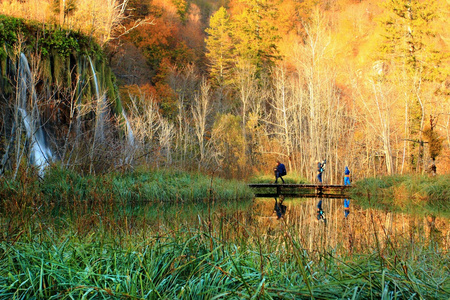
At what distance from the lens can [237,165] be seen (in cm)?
Answer: 2066

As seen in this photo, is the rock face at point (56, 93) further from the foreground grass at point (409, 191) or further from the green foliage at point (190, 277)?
the foreground grass at point (409, 191)

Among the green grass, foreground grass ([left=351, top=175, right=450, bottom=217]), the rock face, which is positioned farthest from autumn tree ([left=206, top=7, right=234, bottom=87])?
the green grass

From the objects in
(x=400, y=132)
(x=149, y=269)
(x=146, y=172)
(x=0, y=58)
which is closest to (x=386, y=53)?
(x=400, y=132)

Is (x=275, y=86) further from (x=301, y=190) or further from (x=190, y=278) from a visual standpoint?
(x=190, y=278)

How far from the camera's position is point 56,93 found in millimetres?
14000

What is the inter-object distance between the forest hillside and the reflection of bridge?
103 cm

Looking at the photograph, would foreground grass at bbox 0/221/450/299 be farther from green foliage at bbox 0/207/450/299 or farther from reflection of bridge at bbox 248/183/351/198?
reflection of bridge at bbox 248/183/351/198

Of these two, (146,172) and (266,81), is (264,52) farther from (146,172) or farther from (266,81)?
(146,172)

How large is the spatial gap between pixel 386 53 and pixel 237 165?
41.1 ft

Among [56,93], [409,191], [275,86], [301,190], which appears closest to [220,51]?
[275,86]

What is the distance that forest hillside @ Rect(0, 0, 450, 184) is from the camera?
711 inches

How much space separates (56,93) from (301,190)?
40.8 feet

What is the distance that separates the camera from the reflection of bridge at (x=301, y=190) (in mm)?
18641

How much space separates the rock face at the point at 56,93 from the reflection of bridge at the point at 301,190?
7328mm
